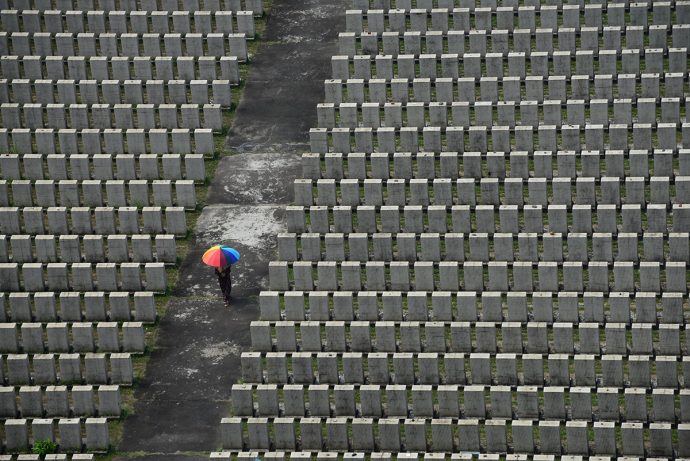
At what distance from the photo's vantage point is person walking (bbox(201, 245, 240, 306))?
137 feet

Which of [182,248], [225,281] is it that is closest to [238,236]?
[182,248]

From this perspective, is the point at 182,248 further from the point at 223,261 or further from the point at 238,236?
the point at 223,261

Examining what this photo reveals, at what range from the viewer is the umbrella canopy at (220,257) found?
41750 mm

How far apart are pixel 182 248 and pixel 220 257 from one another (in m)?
2.82

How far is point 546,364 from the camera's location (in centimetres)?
3966

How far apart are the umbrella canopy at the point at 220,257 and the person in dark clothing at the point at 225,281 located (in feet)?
0.81

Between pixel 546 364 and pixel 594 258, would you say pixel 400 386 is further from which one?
pixel 594 258

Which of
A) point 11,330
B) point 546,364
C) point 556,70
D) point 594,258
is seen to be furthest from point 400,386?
point 556,70

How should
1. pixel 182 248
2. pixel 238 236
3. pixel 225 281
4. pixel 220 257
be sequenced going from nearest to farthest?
pixel 220 257 < pixel 225 281 < pixel 182 248 < pixel 238 236

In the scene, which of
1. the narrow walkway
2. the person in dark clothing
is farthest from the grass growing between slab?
the person in dark clothing

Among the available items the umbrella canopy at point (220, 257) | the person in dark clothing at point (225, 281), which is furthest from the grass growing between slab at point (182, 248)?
the umbrella canopy at point (220, 257)

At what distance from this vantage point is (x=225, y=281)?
42.4 m

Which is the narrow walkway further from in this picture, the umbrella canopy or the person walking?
the umbrella canopy

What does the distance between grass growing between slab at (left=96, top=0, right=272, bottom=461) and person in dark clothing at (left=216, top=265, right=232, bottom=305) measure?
4.09ft
